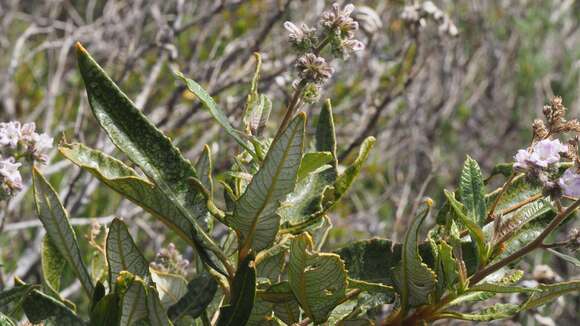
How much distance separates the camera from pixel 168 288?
54.6 inches

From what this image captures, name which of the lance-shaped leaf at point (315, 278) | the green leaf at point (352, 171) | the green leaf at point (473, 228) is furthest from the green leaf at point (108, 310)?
the green leaf at point (473, 228)

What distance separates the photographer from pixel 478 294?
4.17 feet

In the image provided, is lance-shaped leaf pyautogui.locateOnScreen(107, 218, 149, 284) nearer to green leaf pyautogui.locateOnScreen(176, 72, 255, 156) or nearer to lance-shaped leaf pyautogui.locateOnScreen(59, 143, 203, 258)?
lance-shaped leaf pyautogui.locateOnScreen(59, 143, 203, 258)

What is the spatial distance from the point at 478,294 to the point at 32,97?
12.9 feet

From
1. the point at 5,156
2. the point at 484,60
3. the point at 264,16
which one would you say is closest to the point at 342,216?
the point at 264,16

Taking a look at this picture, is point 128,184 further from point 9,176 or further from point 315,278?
point 9,176

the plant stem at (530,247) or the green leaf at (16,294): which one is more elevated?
the green leaf at (16,294)

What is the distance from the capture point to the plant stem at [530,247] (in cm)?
115

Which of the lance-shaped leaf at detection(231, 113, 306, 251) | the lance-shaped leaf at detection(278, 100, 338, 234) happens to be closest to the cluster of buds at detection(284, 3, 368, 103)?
the lance-shaped leaf at detection(278, 100, 338, 234)

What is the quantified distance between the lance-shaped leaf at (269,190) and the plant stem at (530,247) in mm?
342

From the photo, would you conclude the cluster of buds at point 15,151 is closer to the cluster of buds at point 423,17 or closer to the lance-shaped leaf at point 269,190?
the lance-shaped leaf at point 269,190

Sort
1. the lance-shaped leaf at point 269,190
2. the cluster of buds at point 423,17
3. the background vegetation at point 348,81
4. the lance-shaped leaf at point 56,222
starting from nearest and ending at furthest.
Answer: the lance-shaped leaf at point 269,190, the lance-shaped leaf at point 56,222, the cluster of buds at point 423,17, the background vegetation at point 348,81

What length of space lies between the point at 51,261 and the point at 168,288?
0.25m

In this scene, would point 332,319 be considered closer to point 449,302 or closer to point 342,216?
point 449,302
